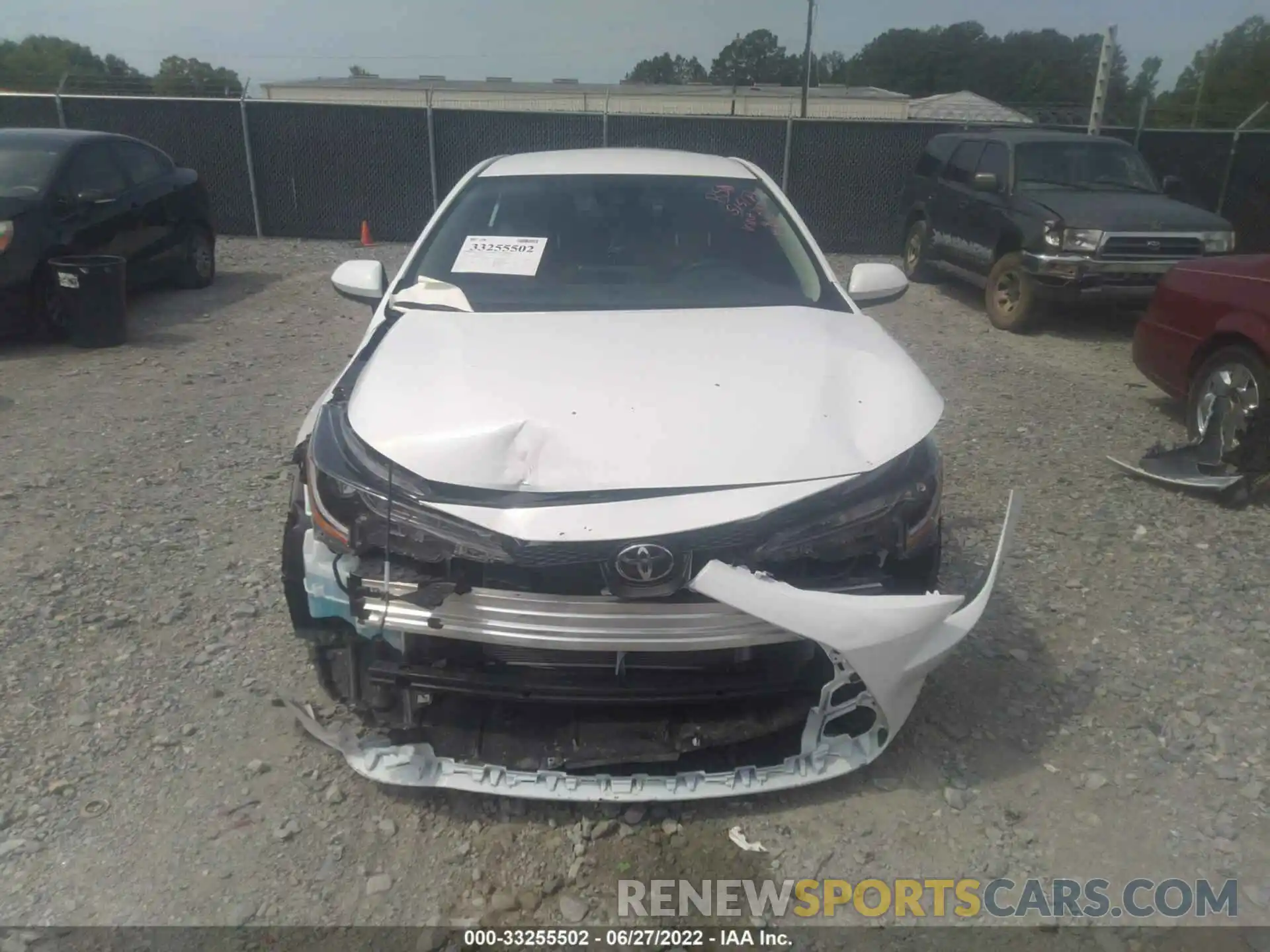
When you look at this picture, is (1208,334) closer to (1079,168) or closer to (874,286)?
(874,286)

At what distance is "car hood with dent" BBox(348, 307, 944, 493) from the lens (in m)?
2.57

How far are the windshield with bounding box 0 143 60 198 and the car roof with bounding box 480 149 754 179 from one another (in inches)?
209

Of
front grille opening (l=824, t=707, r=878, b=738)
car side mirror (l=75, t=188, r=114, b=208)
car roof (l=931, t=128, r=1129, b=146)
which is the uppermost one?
car roof (l=931, t=128, r=1129, b=146)

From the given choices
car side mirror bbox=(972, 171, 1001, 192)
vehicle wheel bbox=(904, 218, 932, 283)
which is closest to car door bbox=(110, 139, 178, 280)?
vehicle wheel bbox=(904, 218, 932, 283)

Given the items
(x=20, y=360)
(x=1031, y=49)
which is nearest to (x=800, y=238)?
(x=20, y=360)

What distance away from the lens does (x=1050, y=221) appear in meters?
8.94

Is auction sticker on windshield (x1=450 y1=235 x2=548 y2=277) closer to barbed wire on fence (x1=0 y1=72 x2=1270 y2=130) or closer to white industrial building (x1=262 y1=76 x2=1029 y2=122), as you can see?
barbed wire on fence (x1=0 y1=72 x2=1270 y2=130)

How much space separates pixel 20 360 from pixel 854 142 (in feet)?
34.7

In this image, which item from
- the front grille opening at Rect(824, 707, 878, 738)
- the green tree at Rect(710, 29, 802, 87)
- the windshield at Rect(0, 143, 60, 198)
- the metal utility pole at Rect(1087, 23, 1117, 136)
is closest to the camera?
the front grille opening at Rect(824, 707, 878, 738)

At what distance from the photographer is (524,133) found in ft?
46.2

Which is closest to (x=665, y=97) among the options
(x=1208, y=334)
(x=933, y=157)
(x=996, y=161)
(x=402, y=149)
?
(x=402, y=149)

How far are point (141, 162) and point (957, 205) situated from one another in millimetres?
8254

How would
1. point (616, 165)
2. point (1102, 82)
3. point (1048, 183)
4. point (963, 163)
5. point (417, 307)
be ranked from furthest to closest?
point (1102, 82), point (963, 163), point (1048, 183), point (616, 165), point (417, 307)

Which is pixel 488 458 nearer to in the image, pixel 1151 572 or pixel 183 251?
pixel 1151 572
